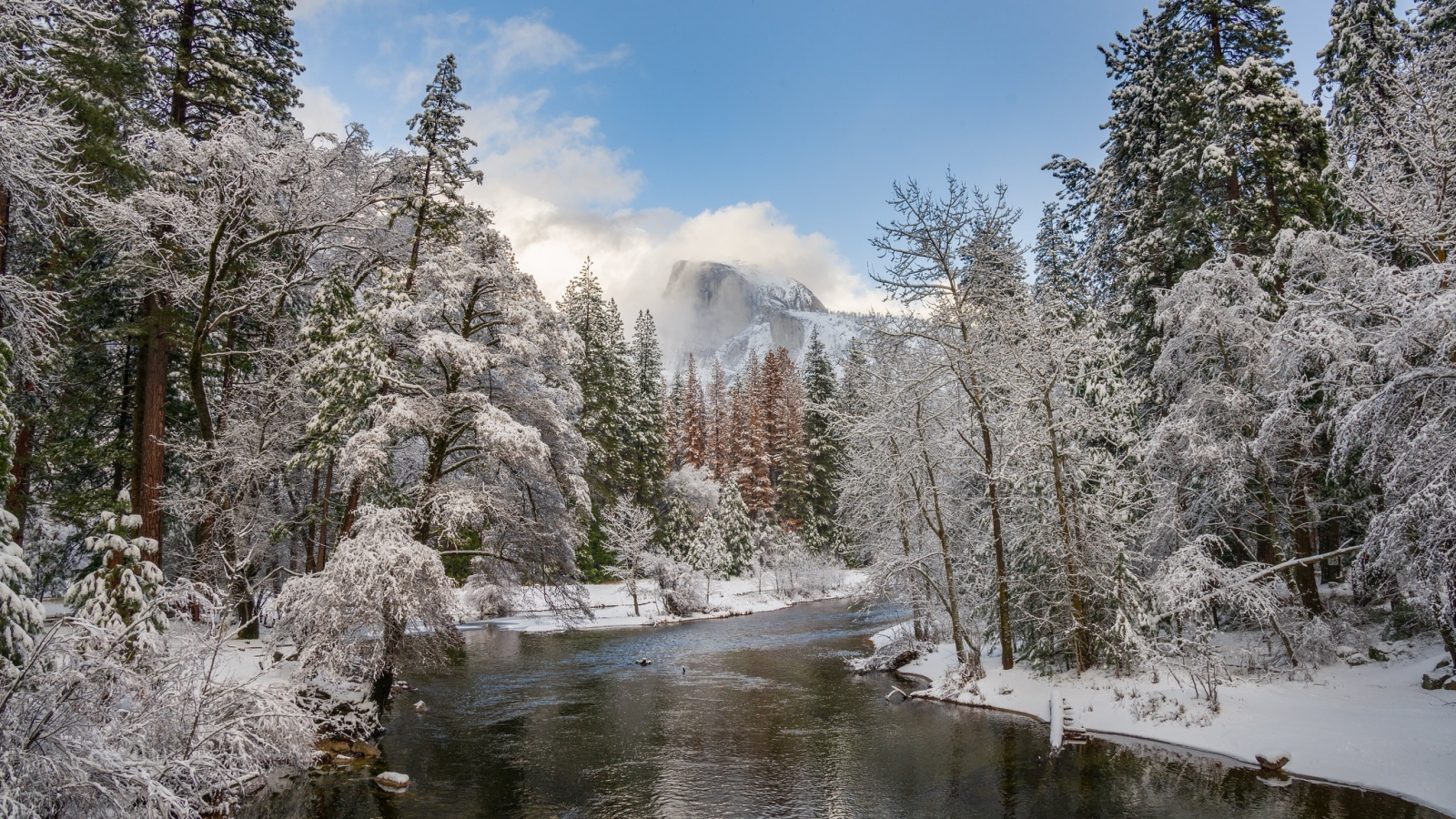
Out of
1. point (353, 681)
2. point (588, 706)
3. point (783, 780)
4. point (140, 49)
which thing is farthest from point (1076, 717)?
point (140, 49)

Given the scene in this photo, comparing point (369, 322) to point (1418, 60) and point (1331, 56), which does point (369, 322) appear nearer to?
point (1418, 60)

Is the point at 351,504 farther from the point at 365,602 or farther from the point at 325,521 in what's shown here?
the point at 365,602

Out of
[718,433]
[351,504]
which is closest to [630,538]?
[718,433]

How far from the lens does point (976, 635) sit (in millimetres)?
21078

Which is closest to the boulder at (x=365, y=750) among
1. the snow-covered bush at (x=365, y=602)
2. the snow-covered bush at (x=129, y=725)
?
the snow-covered bush at (x=365, y=602)

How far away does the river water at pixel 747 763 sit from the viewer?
10.9 metres

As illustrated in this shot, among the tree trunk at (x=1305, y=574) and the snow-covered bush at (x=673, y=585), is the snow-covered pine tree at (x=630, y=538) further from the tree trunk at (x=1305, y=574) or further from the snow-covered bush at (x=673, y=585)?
the tree trunk at (x=1305, y=574)

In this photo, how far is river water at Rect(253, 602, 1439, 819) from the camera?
1088 cm

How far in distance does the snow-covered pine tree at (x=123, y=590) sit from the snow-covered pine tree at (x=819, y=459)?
44306mm

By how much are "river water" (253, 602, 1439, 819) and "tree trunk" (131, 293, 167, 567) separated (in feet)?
19.6

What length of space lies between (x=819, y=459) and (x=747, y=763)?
41.5 metres

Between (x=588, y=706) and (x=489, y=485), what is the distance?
6290 mm

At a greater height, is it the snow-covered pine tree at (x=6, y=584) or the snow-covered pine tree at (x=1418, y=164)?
the snow-covered pine tree at (x=1418, y=164)

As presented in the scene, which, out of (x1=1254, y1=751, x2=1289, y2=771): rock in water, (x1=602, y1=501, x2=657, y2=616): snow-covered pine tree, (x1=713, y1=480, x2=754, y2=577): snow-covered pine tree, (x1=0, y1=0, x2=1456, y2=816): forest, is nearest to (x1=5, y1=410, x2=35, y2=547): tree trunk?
(x1=0, y1=0, x2=1456, y2=816): forest
